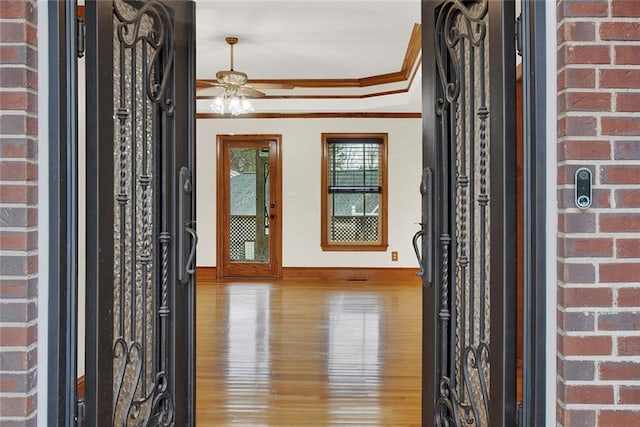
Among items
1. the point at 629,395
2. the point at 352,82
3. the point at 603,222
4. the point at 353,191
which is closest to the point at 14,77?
the point at 603,222

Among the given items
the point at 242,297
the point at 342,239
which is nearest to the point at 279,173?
the point at 342,239

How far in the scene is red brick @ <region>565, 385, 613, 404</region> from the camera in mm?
1356

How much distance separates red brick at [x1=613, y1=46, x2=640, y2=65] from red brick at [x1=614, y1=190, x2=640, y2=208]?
1.17 ft

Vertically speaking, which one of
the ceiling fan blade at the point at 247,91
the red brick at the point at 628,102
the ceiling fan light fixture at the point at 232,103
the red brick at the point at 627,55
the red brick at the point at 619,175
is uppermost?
the ceiling fan blade at the point at 247,91

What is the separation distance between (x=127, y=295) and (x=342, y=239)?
5.85 metres

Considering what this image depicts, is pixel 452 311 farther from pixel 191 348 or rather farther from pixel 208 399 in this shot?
pixel 208 399

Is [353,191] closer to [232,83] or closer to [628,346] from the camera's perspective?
[232,83]

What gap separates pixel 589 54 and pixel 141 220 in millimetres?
1517

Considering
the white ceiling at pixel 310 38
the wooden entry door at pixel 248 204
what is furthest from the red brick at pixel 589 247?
the wooden entry door at pixel 248 204

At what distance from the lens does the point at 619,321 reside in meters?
1.36

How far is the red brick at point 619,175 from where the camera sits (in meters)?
1.36

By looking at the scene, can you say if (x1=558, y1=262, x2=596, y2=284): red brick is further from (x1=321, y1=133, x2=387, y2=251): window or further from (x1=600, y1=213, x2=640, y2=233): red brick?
(x1=321, y1=133, x2=387, y2=251): window

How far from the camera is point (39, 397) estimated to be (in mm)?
1431

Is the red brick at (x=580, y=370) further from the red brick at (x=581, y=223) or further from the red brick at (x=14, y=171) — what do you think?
the red brick at (x=14, y=171)
